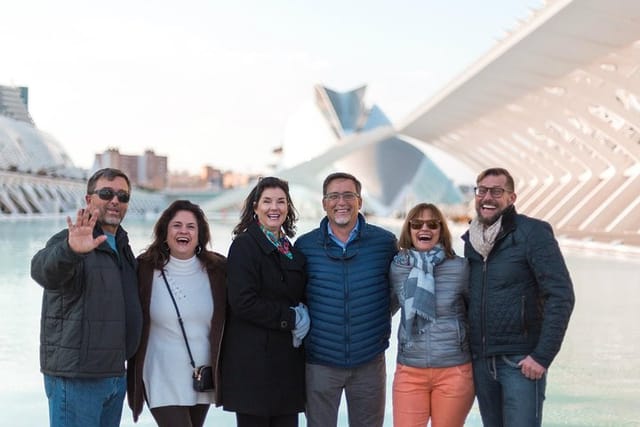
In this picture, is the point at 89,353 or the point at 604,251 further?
the point at 604,251

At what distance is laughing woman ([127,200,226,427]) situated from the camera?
2406 mm

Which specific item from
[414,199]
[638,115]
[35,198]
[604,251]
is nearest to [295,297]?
[604,251]

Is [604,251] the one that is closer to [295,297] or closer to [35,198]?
[295,297]

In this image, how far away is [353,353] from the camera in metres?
2.48

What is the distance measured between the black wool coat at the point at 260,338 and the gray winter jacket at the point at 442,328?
0.40 m

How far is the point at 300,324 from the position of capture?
241 cm

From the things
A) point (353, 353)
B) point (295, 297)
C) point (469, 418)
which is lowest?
point (469, 418)

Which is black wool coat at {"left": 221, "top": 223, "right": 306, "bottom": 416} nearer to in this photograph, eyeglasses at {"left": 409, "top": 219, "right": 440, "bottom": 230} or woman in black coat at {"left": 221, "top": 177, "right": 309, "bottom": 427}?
woman in black coat at {"left": 221, "top": 177, "right": 309, "bottom": 427}

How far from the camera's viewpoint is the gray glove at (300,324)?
2412mm

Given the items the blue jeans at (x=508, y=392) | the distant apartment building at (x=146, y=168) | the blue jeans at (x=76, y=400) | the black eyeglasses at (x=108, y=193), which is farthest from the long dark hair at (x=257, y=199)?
the distant apartment building at (x=146, y=168)

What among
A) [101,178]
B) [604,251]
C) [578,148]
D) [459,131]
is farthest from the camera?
[459,131]

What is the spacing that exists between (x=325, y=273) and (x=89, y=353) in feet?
2.66

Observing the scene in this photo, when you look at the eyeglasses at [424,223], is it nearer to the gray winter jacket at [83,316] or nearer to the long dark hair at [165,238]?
the long dark hair at [165,238]

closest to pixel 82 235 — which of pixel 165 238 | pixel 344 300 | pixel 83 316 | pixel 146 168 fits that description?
pixel 83 316
